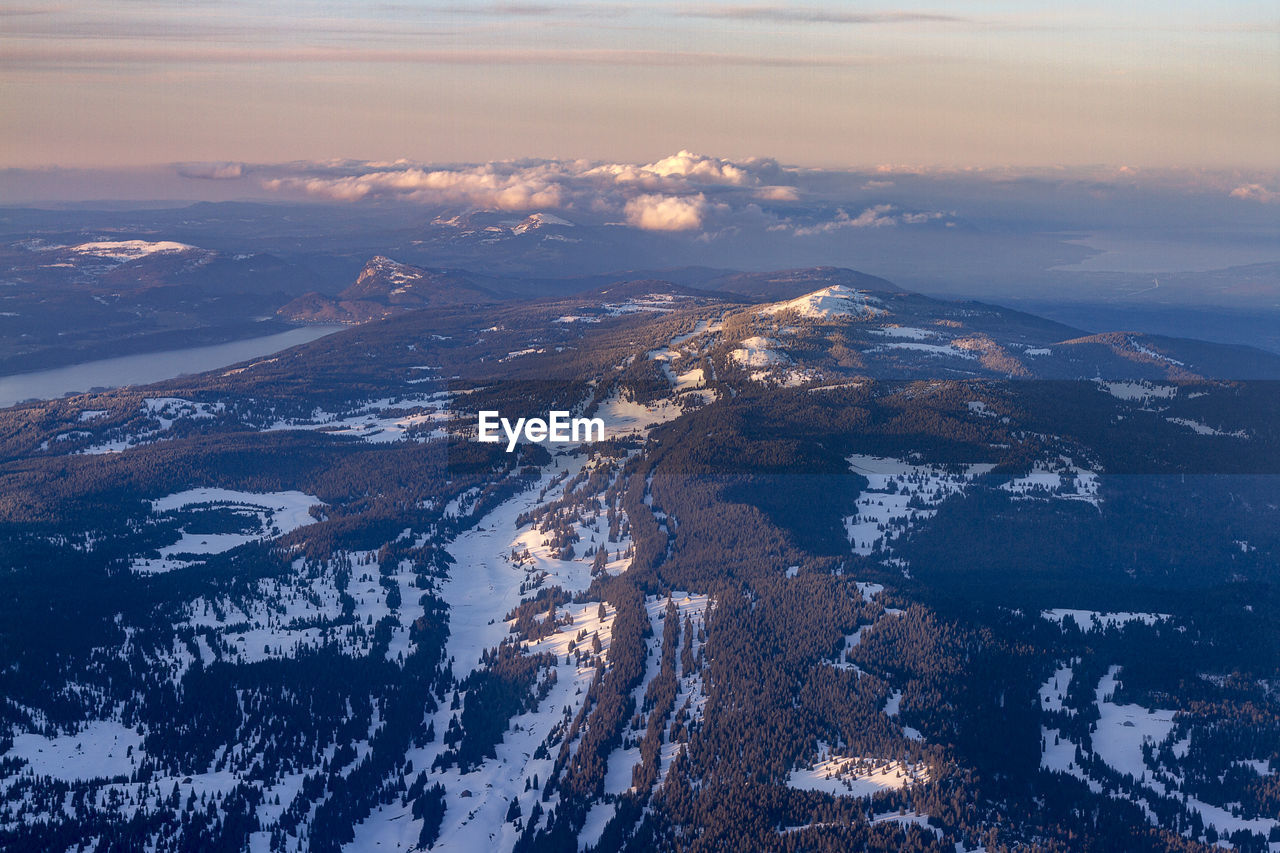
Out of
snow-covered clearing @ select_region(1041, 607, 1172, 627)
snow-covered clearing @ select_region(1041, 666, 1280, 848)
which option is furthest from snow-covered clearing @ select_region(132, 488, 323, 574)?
snow-covered clearing @ select_region(1041, 666, 1280, 848)

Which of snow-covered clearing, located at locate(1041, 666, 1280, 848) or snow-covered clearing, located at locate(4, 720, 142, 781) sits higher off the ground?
snow-covered clearing, located at locate(1041, 666, 1280, 848)

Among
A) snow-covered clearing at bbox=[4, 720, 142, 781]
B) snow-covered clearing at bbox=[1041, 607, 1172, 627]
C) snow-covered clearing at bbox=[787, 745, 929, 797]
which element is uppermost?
snow-covered clearing at bbox=[1041, 607, 1172, 627]

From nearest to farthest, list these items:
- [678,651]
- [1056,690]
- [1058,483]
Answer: [1056,690] < [678,651] < [1058,483]

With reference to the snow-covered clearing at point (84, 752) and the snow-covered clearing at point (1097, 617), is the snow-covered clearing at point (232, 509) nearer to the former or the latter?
the snow-covered clearing at point (84, 752)

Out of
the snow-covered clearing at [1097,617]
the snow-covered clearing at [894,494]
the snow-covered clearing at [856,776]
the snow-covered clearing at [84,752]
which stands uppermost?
the snow-covered clearing at [894,494]

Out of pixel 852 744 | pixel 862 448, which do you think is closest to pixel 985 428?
pixel 862 448

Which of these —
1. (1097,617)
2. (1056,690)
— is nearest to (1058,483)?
(1097,617)

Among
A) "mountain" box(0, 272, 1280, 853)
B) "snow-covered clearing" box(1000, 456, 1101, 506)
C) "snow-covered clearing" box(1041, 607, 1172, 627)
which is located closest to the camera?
"mountain" box(0, 272, 1280, 853)

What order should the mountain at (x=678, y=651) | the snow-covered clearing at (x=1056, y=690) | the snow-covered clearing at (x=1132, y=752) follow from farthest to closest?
the snow-covered clearing at (x=1056, y=690) < the mountain at (x=678, y=651) < the snow-covered clearing at (x=1132, y=752)

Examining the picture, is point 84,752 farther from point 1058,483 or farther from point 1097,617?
point 1058,483

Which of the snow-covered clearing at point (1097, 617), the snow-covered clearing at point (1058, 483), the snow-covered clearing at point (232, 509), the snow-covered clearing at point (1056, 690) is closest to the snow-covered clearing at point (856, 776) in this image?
the snow-covered clearing at point (1056, 690)

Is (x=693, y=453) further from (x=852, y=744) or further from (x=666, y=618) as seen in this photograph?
(x=852, y=744)

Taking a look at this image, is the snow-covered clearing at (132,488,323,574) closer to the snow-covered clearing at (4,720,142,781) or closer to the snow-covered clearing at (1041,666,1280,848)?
the snow-covered clearing at (4,720,142,781)
